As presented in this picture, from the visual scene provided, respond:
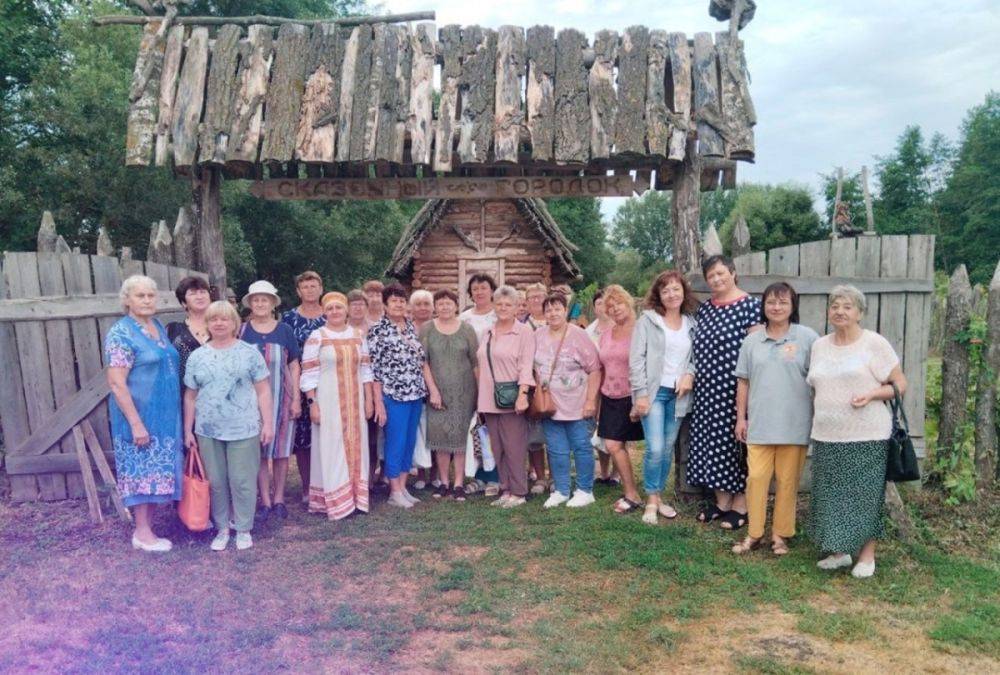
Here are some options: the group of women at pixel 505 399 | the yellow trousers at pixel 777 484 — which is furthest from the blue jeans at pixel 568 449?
the yellow trousers at pixel 777 484

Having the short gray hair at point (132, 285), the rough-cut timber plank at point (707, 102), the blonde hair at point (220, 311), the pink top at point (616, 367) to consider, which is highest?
the rough-cut timber plank at point (707, 102)

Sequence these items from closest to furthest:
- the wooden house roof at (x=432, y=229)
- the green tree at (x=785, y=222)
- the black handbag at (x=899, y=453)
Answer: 1. the black handbag at (x=899, y=453)
2. the wooden house roof at (x=432, y=229)
3. the green tree at (x=785, y=222)

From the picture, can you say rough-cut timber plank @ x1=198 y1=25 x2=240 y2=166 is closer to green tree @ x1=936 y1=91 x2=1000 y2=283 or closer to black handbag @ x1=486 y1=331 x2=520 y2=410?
black handbag @ x1=486 y1=331 x2=520 y2=410

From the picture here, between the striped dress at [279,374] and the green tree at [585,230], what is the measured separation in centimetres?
2867

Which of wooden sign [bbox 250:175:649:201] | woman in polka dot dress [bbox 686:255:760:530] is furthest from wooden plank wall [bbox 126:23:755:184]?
woman in polka dot dress [bbox 686:255:760:530]

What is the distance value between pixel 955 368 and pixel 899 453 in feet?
5.98

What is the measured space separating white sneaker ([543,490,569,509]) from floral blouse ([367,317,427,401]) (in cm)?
143

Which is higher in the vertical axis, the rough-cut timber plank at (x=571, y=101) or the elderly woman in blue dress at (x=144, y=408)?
the rough-cut timber plank at (x=571, y=101)

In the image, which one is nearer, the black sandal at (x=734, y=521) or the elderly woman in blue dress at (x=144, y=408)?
the elderly woman in blue dress at (x=144, y=408)

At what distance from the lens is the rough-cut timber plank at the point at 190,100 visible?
6254 millimetres

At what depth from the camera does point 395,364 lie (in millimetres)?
6172

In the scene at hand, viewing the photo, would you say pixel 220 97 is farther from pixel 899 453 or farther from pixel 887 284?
pixel 899 453

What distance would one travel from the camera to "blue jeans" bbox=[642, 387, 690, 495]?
224 inches

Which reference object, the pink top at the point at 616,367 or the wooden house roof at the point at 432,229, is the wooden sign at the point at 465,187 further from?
the wooden house roof at the point at 432,229
